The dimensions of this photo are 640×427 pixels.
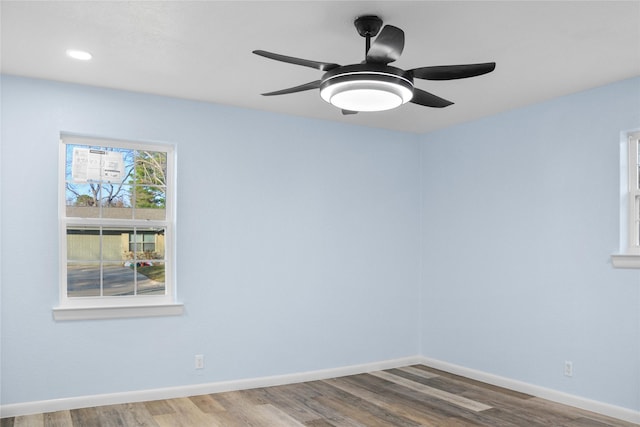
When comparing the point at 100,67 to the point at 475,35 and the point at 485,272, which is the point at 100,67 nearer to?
the point at 475,35

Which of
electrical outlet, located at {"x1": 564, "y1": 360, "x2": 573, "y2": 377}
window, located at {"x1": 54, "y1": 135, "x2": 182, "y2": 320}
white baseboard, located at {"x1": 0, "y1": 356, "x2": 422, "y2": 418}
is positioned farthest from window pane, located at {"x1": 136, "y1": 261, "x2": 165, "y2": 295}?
electrical outlet, located at {"x1": 564, "y1": 360, "x2": 573, "y2": 377}

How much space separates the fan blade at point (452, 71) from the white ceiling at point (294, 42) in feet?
1.07

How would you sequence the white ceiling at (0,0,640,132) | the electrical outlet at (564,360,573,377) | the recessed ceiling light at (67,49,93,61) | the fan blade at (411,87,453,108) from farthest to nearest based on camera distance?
the electrical outlet at (564,360,573,377) → the recessed ceiling light at (67,49,93,61) → the fan blade at (411,87,453,108) → the white ceiling at (0,0,640,132)

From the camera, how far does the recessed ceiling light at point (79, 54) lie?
3.40 m

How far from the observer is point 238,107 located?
4754 millimetres

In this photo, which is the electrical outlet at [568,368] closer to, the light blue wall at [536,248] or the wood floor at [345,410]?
the light blue wall at [536,248]

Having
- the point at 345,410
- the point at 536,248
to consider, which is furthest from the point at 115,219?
the point at 536,248

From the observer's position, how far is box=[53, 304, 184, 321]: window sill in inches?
157

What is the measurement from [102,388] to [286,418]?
1.47 metres

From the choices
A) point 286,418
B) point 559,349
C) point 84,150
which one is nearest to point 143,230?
point 84,150

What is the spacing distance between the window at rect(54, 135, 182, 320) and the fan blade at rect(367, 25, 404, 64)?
2499mm

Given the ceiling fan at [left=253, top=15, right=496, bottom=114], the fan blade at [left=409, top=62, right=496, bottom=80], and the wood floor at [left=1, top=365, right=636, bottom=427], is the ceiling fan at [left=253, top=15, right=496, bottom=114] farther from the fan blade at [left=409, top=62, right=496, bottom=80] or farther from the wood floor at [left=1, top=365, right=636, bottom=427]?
the wood floor at [left=1, top=365, right=636, bottom=427]

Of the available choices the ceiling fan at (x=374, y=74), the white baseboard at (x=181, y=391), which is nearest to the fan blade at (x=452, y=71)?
the ceiling fan at (x=374, y=74)

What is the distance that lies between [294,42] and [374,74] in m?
0.78
